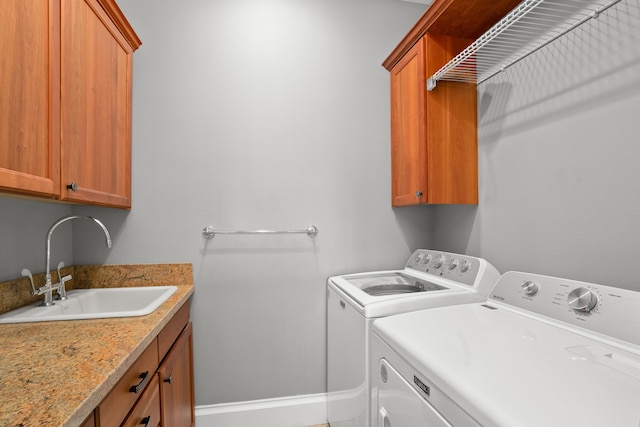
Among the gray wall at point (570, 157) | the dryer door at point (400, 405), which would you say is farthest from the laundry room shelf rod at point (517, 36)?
the dryer door at point (400, 405)

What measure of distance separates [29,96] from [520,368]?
5.19 ft

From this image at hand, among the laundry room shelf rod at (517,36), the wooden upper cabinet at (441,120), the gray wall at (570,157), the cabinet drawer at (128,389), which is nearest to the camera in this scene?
the cabinet drawer at (128,389)

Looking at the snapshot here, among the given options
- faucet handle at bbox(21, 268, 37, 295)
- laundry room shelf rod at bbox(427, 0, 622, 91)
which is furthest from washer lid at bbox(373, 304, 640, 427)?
faucet handle at bbox(21, 268, 37, 295)

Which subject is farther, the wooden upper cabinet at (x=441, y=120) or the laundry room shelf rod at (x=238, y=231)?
the laundry room shelf rod at (x=238, y=231)

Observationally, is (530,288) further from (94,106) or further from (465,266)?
(94,106)

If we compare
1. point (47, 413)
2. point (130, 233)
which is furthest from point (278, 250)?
point (47, 413)

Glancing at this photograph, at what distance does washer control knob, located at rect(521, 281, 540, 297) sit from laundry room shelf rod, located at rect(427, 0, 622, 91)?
3.04 ft

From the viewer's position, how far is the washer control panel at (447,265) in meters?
1.39

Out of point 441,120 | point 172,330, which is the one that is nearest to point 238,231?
point 172,330

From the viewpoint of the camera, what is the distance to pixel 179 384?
1355 mm

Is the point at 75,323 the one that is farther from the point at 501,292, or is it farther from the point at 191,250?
the point at 501,292

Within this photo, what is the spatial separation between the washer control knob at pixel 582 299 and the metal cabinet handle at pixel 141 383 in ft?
4.61

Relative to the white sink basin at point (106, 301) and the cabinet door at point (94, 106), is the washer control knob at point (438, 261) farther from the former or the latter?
the cabinet door at point (94, 106)

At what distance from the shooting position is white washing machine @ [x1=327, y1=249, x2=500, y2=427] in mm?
1156
